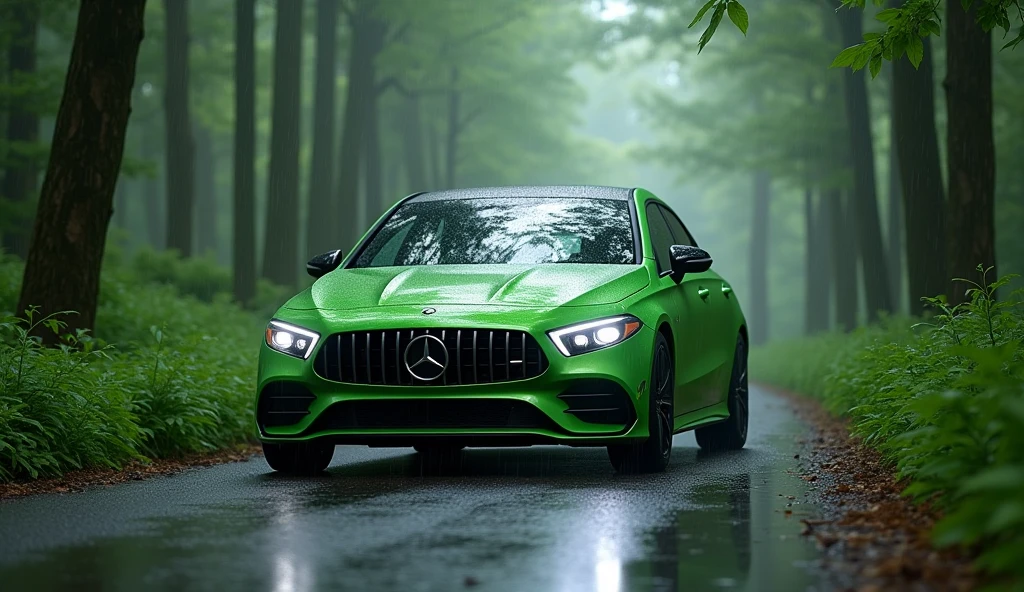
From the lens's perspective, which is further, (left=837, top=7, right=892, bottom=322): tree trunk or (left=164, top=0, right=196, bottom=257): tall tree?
(left=164, top=0, right=196, bottom=257): tall tree

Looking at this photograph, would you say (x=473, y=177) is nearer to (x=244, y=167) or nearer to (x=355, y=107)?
(x=355, y=107)

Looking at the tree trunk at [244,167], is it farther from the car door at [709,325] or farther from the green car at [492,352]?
the green car at [492,352]

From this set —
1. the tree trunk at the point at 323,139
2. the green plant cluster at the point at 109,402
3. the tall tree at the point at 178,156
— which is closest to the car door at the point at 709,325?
the green plant cluster at the point at 109,402

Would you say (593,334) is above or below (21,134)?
below

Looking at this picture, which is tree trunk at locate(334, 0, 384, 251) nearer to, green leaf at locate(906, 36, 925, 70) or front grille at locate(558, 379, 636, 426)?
green leaf at locate(906, 36, 925, 70)

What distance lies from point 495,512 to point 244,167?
18.8m

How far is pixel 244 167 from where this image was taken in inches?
976

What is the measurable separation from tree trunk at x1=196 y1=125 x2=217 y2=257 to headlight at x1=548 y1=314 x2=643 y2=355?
135 feet

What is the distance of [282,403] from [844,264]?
2581 cm

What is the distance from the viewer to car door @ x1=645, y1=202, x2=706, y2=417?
30.3 ft

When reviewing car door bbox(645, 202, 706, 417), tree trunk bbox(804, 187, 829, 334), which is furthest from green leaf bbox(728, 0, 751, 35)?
tree trunk bbox(804, 187, 829, 334)

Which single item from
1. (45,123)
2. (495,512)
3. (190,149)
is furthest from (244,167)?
(45,123)

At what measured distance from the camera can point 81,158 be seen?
12.1m

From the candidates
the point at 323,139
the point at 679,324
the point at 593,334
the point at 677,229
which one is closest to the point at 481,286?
the point at 593,334
